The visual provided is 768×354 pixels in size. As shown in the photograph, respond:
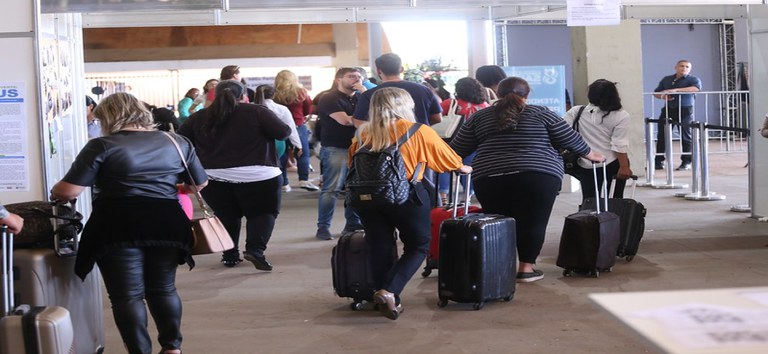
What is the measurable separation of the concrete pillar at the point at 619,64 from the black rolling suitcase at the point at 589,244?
7473 millimetres

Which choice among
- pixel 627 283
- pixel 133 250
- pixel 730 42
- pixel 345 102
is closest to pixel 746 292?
pixel 133 250

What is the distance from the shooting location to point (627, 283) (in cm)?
732

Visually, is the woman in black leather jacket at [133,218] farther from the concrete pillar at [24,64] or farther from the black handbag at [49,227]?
the concrete pillar at [24,64]

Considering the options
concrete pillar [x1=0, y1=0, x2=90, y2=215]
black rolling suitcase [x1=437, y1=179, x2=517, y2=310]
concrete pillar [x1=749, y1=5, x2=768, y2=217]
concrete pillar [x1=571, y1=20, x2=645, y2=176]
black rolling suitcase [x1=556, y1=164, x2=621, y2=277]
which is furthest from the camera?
concrete pillar [x1=571, y1=20, x2=645, y2=176]

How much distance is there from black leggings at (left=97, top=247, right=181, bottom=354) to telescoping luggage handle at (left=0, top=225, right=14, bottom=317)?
18.3 inches

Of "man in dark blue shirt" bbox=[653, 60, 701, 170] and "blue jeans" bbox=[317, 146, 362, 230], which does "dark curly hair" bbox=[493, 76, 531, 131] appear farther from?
"man in dark blue shirt" bbox=[653, 60, 701, 170]

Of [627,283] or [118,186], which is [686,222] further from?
[118,186]

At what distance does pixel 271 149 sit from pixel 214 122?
478 millimetres

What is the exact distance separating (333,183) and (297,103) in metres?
4.07

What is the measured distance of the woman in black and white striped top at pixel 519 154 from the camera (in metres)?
7.02

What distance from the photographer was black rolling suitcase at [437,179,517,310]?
6461mm

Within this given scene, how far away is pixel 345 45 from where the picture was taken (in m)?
23.6

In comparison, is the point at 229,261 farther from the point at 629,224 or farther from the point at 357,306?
A: the point at 629,224

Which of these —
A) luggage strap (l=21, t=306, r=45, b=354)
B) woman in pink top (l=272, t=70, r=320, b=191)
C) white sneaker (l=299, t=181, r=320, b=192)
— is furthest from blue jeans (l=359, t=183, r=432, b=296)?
white sneaker (l=299, t=181, r=320, b=192)
